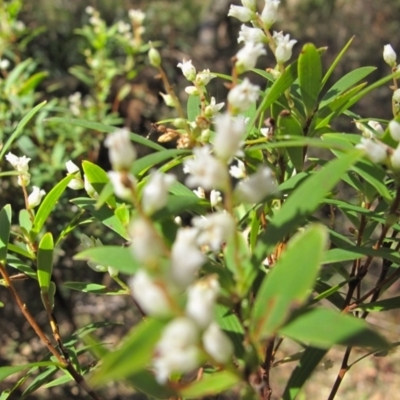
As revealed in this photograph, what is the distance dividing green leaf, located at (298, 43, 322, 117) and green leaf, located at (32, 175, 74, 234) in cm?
27

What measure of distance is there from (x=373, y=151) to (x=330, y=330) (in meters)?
0.21

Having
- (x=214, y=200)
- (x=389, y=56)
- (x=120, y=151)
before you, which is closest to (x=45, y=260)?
(x=214, y=200)

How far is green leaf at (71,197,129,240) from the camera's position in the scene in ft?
2.05

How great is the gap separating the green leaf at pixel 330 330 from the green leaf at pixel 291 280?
0.03 feet

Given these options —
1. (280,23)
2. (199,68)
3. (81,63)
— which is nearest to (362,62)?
(280,23)

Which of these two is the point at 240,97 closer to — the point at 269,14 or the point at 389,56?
the point at 269,14

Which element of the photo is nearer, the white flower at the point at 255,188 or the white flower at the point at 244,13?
the white flower at the point at 255,188

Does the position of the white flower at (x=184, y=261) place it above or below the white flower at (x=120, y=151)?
below

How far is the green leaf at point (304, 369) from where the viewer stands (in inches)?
20.9

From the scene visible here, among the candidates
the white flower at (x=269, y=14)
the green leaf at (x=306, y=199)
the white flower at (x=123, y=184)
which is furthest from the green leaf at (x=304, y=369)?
the white flower at (x=269, y=14)

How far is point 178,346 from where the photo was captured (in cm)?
32

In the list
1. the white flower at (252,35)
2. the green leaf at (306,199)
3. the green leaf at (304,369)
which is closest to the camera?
the green leaf at (306,199)

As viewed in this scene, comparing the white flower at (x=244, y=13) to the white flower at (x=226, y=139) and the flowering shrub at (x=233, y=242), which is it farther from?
the white flower at (x=226, y=139)

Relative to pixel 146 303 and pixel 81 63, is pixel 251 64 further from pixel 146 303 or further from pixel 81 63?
pixel 81 63
